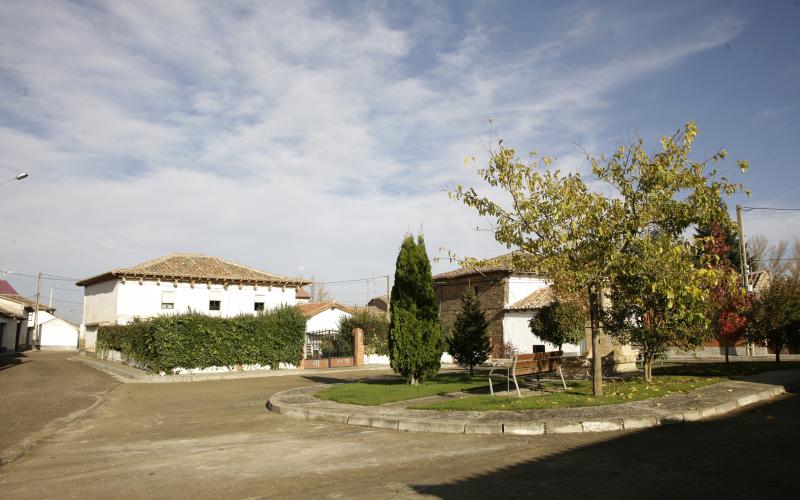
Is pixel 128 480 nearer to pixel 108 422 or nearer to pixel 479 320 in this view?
pixel 108 422

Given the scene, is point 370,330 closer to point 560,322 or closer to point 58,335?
point 560,322

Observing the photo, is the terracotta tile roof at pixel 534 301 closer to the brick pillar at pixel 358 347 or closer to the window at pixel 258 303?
the brick pillar at pixel 358 347

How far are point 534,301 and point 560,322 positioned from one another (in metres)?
10.1

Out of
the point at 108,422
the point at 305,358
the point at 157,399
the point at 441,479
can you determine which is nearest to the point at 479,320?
the point at 305,358

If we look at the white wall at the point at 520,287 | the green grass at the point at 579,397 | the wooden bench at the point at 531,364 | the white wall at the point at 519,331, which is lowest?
the green grass at the point at 579,397

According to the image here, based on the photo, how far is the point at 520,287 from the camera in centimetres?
3884

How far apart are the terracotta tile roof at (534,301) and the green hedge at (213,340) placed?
15.1 meters

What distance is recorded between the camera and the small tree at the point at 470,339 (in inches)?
1001

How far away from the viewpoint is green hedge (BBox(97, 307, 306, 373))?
23.2 metres

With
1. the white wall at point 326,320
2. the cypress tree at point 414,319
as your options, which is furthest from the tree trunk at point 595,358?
the white wall at point 326,320

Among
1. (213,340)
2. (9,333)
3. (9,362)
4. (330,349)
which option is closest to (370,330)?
(330,349)

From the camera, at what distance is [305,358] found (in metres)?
29.7

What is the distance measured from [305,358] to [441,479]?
24.6 metres

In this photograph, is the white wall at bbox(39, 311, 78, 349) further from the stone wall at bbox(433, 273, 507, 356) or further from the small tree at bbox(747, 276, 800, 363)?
the small tree at bbox(747, 276, 800, 363)
